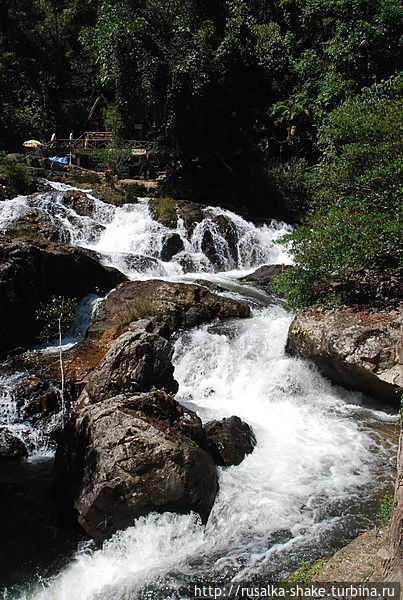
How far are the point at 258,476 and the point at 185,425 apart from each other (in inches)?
48.1

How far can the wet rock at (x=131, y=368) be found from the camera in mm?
6211

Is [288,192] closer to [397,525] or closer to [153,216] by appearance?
[153,216]

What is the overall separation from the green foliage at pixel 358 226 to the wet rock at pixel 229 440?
3.15 m

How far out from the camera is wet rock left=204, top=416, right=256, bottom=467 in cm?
597

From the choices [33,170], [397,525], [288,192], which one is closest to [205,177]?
[288,192]

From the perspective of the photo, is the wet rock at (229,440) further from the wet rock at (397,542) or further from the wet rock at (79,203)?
the wet rock at (79,203)

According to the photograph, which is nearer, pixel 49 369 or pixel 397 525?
pixel 397 525

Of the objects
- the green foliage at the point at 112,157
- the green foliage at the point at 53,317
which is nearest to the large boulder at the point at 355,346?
the green foliage at the point at 53,317

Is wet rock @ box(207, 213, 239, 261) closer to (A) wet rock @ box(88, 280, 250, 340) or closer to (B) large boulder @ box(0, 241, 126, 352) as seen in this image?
(A) wet rock @ box(88, 280, 250, 340)

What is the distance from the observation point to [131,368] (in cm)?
632

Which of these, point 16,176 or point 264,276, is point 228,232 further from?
point 16,176

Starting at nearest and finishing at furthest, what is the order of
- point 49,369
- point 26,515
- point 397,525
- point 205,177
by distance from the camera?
point 397,525 → point 26,515 → point 49,369 → point 205,177

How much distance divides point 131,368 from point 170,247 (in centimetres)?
843

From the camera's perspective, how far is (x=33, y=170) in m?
18.6
